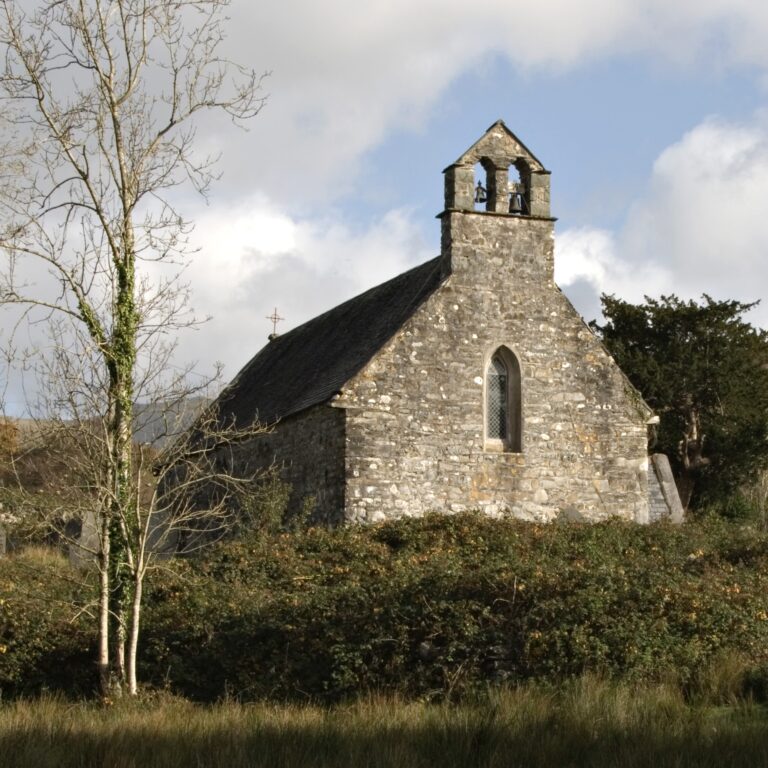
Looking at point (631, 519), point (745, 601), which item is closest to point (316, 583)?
point (745, 601)

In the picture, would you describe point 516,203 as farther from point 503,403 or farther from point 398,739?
point 398,739

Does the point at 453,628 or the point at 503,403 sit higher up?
the point at 503,403

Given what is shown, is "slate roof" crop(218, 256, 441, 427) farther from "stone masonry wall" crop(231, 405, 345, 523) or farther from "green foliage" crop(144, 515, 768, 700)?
"green foliage" crop(144, 515, 768, 700)

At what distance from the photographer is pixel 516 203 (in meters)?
23.9

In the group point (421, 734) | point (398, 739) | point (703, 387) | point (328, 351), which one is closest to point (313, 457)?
point (328, 351)

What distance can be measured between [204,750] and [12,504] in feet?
15.8

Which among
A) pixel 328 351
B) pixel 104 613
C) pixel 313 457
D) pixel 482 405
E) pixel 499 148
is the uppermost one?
pixel 499 148

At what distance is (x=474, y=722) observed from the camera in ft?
34.1

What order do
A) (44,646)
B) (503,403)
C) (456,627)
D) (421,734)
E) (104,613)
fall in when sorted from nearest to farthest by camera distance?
(421,734) < (456,627) < (104,613) < (44,646) < (503,403)

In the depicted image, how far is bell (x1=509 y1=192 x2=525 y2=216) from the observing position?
78.1ft

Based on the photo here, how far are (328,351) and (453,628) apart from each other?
1382cm

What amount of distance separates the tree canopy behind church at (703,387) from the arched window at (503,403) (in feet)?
47.6

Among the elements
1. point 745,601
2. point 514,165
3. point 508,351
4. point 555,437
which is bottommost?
point 745,601

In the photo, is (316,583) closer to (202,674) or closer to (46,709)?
(202,674)
